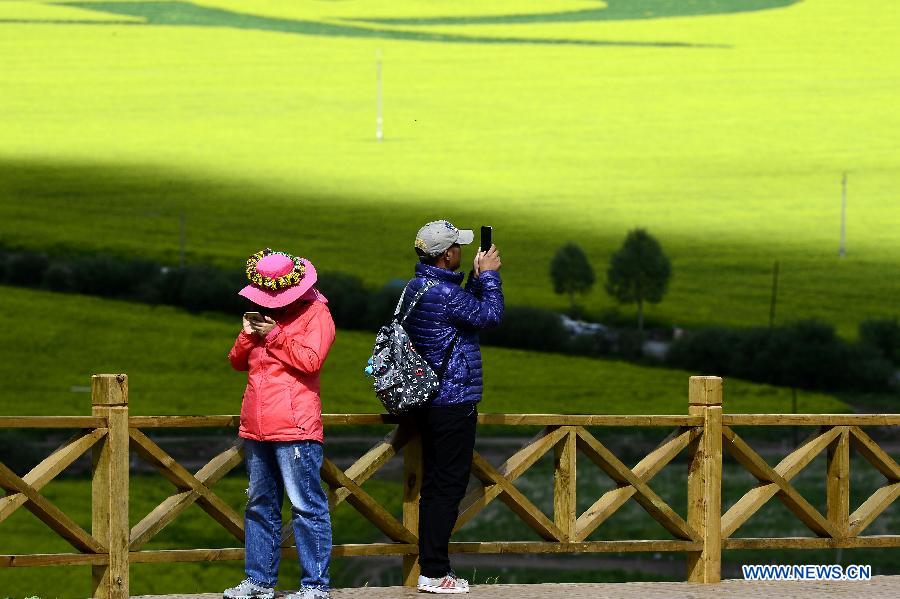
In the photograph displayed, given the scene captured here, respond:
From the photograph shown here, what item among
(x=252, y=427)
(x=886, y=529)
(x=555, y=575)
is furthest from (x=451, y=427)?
(x=886, y=529)

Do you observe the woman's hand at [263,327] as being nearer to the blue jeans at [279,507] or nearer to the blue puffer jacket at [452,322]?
the blue jeans at [279,507]

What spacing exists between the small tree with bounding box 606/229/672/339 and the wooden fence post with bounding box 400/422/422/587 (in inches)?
2291

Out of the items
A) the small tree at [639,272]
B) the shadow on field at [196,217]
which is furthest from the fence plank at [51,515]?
the shadow on field at [196,217]

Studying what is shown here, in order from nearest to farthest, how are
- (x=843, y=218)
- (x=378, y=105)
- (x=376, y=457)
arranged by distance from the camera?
(x=376, y=457), (x=843, y=218), (x=378, y=105)

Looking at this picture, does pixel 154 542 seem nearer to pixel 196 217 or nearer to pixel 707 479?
pixel 196 217

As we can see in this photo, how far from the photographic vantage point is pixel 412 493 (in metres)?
8.30

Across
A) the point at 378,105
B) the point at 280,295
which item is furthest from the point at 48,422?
the point at 378,105

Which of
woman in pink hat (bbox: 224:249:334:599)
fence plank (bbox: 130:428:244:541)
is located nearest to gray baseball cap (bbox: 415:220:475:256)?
woman in pink hat (bbox: 224:249:334:599)

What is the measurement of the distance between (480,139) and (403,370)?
6526 cm

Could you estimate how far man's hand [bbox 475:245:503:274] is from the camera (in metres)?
7.77

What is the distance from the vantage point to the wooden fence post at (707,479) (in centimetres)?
865

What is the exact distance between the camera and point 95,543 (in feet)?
25.4

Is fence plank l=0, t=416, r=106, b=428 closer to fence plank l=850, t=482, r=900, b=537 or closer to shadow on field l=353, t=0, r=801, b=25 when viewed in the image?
fence plank l=850, t=482, r=900, b=537

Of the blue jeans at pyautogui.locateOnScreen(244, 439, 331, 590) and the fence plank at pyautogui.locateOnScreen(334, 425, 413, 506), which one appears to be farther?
the fence plank at pyautogui.locateOnScreen(334, 425, 413, 506)
